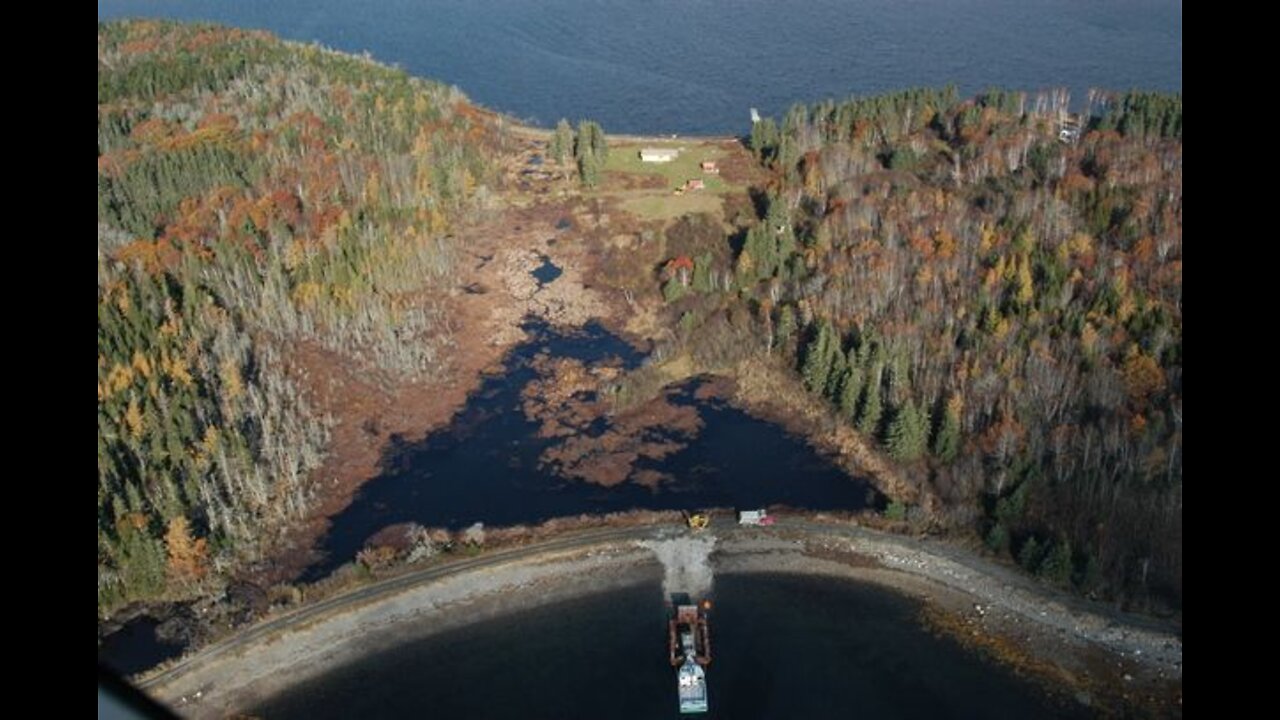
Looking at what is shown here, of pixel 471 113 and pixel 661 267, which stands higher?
pixel 471 113

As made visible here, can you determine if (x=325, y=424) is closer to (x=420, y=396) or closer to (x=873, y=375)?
(x=420, y=396)

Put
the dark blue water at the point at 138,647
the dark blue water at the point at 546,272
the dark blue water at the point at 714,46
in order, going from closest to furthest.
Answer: the dark blue water at the point at 138,647 < the dark blue water at the point at 546,272 < the dark blue water at the point at 714,46

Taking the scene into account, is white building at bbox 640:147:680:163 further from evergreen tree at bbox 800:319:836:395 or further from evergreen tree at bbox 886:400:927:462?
evergreen tree at bbox 886:400:927:462

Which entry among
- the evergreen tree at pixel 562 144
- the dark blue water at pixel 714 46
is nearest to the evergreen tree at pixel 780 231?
the evergreen tree at pixel 562 144

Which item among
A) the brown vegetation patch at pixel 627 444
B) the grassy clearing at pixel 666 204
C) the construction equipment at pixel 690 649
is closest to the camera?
the construction equipment at pixel 690 649

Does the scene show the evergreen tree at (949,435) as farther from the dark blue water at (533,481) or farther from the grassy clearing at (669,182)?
the grassy clearing at (669,182)
